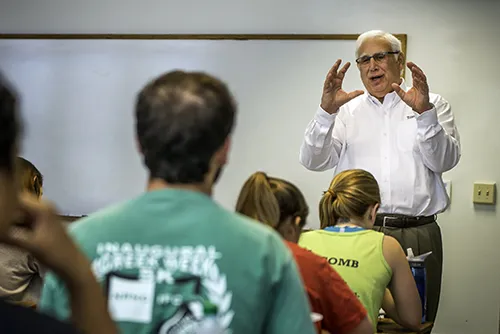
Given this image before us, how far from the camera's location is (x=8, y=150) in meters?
0.90

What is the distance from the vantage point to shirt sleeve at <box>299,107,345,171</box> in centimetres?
363

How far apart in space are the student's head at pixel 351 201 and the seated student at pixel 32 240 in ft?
6.35

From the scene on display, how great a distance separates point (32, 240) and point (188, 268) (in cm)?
46

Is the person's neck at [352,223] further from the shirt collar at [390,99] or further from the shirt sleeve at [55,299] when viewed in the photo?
the shirt sleeve at [55,299]

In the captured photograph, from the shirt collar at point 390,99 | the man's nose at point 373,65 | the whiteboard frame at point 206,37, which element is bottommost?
the shirt collar at point 390,99

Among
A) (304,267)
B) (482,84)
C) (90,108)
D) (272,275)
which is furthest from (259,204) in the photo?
(90,108)

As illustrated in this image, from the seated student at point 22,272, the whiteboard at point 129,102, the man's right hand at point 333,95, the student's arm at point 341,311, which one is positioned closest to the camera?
the student's arm at point 341,311

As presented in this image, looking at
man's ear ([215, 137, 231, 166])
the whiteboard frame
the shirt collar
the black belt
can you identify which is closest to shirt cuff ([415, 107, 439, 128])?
the shirt collar

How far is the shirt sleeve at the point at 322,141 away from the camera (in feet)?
11.9

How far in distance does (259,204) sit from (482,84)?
9.99ft

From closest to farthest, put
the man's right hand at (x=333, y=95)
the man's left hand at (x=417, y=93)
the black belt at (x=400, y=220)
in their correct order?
the man's left hand at (x=417, y=93) < the man's right hand at (x=333, y=95) < the black belt at (x=400, y=220)

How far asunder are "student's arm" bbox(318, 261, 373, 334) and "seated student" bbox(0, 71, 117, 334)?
1.23m

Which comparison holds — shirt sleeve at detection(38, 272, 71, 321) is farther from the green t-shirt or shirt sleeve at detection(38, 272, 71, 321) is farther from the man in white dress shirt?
the man in white dress shirt

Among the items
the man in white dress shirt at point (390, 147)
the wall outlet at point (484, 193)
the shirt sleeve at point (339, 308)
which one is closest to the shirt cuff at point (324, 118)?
the man in white dress shirt at point (390, 147)
